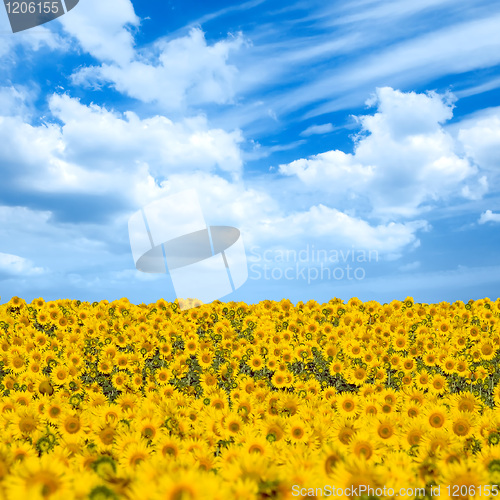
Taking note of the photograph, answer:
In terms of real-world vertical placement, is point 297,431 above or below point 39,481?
below

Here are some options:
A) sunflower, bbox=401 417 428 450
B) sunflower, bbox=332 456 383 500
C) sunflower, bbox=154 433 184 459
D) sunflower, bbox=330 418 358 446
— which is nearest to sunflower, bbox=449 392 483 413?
sunflower, bbox=401 417 428 450

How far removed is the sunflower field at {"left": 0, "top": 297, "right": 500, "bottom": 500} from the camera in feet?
8.59

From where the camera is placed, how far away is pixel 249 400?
6.91 metres

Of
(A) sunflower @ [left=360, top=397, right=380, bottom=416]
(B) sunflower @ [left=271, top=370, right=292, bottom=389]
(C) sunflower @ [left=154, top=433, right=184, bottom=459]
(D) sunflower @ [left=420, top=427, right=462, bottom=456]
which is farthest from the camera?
(B) sunflower @ [left=271, top=370, right=292, bottom=389]

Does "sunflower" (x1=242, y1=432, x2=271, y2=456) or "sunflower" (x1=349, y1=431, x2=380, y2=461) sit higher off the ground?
"sunflower" (x1=242, y1=432, x2=271, y2=456)

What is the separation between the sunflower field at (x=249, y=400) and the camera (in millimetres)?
2617

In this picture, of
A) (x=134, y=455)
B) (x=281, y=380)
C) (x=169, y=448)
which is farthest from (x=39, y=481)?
(x=281, y=380)

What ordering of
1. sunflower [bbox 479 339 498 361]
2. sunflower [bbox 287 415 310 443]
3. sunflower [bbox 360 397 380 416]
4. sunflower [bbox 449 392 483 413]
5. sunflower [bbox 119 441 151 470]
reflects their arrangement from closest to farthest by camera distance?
sunflower [bbox 119 441 151 470], sunflower [bbox 287 415 310 443], sunflower [bbox 360 397 380 416], sunflower [bbox 449 392 483 413], sunflower [bbox 479 339 498 361]

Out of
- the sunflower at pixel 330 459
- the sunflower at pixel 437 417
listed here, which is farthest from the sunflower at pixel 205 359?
the sunflower at pixel 330 459

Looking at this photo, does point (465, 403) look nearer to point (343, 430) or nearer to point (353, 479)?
point (343, 430)

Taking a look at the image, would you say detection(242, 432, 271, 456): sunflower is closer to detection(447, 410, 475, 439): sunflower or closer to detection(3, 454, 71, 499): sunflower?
detection(3, 454, 71, 499): sunflower

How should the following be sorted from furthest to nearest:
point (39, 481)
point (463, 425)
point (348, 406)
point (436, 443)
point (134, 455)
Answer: point (348, 406) → point (463, 425) → point (436, 443) → point (134, 455) → point (39, 481)

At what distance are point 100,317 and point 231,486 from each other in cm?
1326

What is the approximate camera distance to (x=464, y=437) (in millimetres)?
5203
